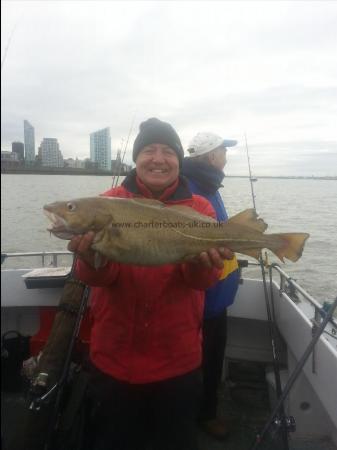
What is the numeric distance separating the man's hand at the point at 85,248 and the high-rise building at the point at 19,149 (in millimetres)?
719

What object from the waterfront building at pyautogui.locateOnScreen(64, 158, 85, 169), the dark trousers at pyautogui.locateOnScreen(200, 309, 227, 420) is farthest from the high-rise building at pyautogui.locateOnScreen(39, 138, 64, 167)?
the dark trousers at pyautogui.locateOnScreen(200, 309, 227, 420)

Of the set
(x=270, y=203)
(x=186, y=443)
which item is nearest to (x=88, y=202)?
(x=186, y=443)

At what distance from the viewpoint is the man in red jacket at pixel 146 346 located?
106 inches

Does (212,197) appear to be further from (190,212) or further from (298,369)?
(298,369)

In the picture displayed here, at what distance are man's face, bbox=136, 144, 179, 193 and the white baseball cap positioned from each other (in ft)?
4.24

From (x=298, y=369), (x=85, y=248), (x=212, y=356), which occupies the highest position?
(x=85, y=248)

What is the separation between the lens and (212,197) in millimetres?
4113

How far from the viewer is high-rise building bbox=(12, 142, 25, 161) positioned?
6.59 ft

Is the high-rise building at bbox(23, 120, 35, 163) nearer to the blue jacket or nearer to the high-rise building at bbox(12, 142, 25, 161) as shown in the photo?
the high-rise building at bbox(12, 142, 25, 161)

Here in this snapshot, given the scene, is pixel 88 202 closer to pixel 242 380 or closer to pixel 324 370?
pixel 324 370

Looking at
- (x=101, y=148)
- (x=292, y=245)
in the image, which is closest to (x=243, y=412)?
(x=292, y=245)

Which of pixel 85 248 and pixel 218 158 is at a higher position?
pixel 218 158

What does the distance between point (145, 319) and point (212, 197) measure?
1.88 m

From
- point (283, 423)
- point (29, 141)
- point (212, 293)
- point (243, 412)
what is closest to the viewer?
point (29, 141)
